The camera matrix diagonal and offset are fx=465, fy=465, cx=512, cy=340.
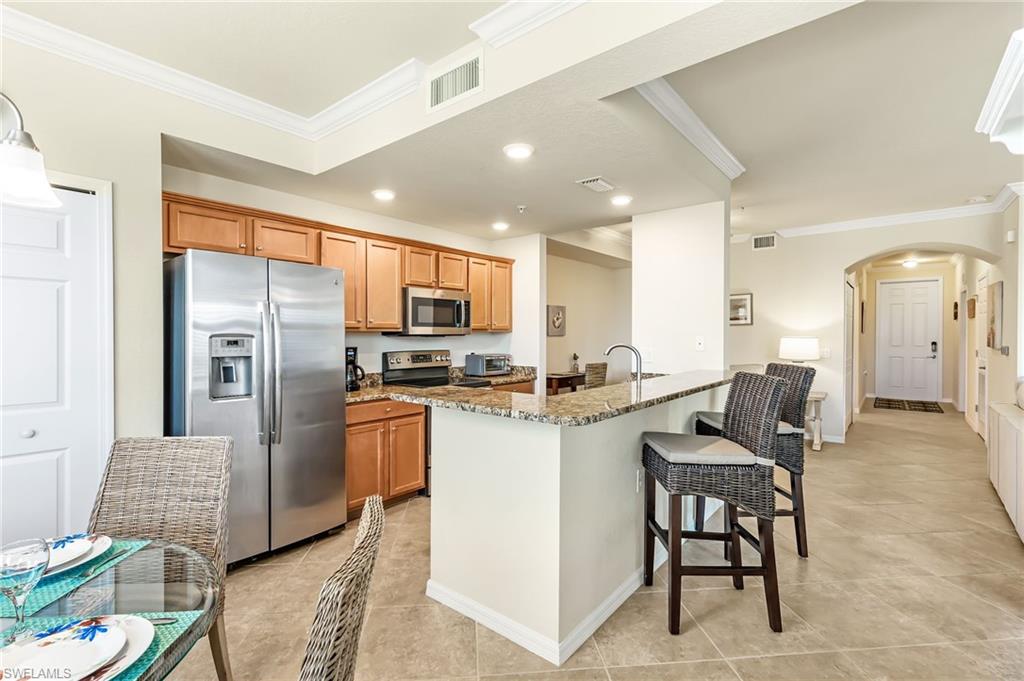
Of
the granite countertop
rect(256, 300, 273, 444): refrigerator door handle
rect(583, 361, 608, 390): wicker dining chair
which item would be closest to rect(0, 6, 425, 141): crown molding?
rect(256, 300, 273, 444): refrigerator door handle

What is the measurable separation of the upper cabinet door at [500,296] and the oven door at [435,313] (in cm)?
45

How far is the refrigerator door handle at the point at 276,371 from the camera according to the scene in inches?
108

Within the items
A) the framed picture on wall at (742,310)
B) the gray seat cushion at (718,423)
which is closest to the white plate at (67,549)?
the gray seat cushion at (718,423)

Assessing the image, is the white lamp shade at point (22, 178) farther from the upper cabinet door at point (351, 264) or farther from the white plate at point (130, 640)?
the upper cabinet door at point (351, 264)

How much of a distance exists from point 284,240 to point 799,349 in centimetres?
550

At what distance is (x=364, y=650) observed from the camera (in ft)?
6.37

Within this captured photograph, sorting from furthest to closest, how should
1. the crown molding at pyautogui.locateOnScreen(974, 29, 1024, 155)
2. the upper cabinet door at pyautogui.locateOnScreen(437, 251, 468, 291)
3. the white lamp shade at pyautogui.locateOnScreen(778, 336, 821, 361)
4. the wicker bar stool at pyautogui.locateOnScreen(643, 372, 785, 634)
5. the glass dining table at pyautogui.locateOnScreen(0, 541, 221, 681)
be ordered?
the white lamp shade at pyautogui.locateOnScreen(778, 336, 821, 361)
the upper cabinet door at pyautogui.locateOnScreen(437, 251, 468, 291)
the wicker bar stool at pyautogui.locateOnScreen(643, 372, 785, 634)
the crown molding at pyautogui.locateOnScreen(974, 29, 1024, 155)
the glass dining table at pyautogui.locateOnScreen(0, 541, 221, 681)

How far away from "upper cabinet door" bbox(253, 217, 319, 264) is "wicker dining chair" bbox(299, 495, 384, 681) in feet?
9.52

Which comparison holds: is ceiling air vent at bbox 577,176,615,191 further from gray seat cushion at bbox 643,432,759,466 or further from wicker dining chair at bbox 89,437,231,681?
wicker dining chair at bbox 89,437,231,681

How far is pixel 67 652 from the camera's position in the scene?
859mm

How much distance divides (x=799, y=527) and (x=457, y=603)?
202 cm

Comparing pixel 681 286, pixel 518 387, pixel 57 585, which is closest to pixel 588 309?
pixel 518 387

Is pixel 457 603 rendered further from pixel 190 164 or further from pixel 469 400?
pixel 190 164

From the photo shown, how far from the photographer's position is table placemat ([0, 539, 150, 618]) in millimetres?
1071
